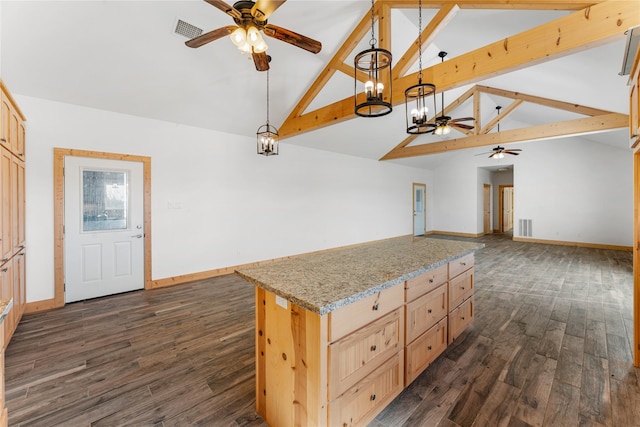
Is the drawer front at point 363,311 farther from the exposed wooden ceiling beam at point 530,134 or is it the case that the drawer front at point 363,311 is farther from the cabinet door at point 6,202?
the exposed wooden ceiling beam at point 530,134

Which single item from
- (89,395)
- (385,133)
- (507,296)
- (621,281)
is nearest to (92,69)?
(89,395)

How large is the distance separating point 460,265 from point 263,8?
8.95 feet

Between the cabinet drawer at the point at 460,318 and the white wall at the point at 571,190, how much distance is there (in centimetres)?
788

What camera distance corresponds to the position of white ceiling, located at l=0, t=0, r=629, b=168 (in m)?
2.76

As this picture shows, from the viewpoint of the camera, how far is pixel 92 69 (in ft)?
10.6

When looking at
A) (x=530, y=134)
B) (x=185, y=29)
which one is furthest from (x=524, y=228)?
(x=185, y=29)

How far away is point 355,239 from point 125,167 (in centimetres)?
570

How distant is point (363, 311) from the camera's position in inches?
59.2

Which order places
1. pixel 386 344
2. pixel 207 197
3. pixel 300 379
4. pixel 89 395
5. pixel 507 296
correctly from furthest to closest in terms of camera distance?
pixel 207 197
pixel 507 296
pixel 89 395
pixel 386 344
pixel 300 379

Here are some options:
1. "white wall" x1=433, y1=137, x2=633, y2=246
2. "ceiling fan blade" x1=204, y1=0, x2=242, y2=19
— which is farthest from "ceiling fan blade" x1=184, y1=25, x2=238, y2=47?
"white wall" x1=433, y1=137, x2=633, y2=246

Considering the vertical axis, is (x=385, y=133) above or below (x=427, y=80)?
above

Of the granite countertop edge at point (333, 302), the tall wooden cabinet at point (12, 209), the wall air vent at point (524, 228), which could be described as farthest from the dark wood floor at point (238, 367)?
the wall air vent at point (524, 228)

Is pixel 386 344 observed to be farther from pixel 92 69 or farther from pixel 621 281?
pixel 621 281

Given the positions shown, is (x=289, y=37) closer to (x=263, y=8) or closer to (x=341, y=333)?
(x=263, y=8)
